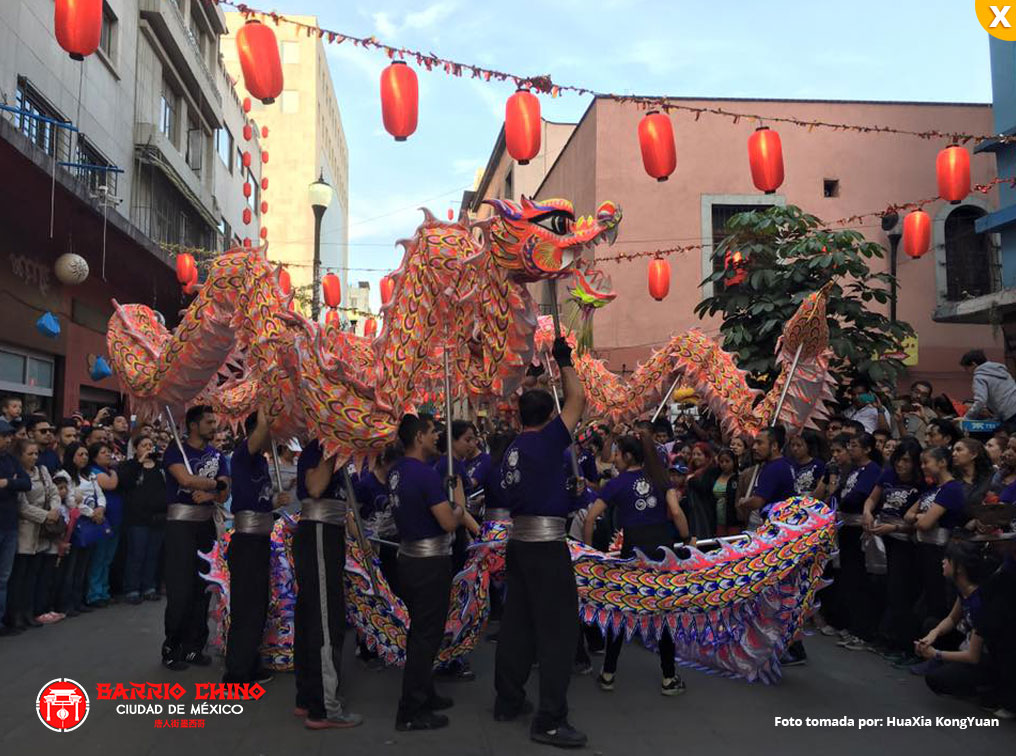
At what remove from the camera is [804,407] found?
21.9ft

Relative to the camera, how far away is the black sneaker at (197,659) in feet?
16.5

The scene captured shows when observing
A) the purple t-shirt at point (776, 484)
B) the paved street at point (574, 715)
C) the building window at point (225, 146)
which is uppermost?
the building window at point (225, 146)

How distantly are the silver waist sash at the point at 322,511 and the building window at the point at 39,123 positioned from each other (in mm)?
7913

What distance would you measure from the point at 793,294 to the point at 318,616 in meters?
6.95

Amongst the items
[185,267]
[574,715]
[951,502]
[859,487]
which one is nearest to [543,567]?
[574,715]

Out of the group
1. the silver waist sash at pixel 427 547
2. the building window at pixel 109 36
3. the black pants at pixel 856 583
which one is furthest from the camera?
the building window at pixel 109 36

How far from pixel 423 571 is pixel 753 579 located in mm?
1737

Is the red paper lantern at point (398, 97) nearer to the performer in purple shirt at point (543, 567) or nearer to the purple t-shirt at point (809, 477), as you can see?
the performer in purple shirt at point (543, 567)

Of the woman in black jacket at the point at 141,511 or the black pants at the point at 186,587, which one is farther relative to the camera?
the woman in black jacket at the point at 141,511

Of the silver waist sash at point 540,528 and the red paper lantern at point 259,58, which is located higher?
the red paper lantern at point 259,58

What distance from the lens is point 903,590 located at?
520 cm

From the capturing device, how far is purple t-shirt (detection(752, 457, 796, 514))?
17.0 ft

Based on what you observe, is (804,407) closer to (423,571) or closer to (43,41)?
(423,571)

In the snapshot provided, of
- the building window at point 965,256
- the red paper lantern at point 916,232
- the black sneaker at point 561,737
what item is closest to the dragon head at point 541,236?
the black sneaker at point 561,737
